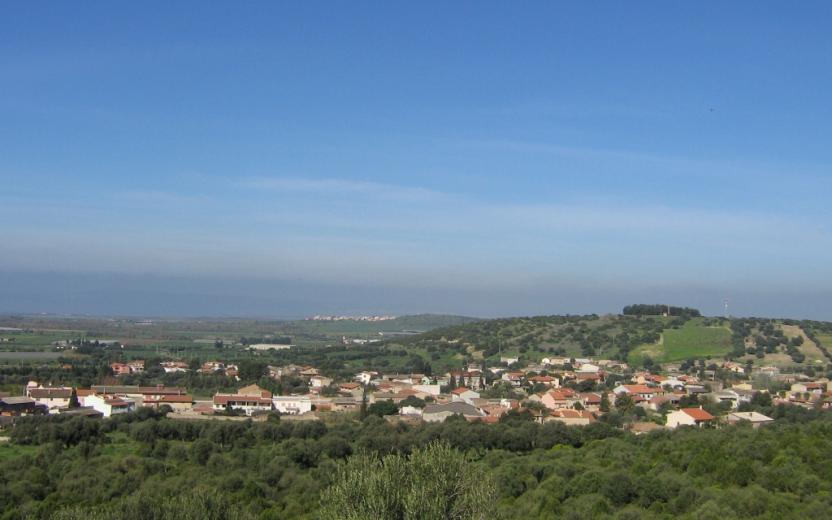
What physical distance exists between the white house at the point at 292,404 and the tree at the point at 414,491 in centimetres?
3418

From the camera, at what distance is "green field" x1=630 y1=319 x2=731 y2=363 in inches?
2891

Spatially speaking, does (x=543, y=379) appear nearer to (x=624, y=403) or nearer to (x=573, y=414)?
(x=624, y=403)

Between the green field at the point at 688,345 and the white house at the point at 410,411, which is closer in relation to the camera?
the white house at the point at 410,411

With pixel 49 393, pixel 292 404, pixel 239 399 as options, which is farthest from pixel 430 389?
pixel 49 393

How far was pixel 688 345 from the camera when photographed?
3022 inches

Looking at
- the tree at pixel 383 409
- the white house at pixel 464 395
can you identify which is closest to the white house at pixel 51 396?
the tree at pixel 383 409

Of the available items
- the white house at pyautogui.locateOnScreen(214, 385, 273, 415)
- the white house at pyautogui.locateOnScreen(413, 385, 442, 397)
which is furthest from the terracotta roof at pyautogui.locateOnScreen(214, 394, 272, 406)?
the white house at pyautogui.locateOnScreen(413, 385, 442, 397)

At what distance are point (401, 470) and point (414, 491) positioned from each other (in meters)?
1.19

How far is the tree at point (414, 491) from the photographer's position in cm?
1238

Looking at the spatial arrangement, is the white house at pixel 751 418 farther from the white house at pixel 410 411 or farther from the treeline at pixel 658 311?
the treeline at pixel 658 311

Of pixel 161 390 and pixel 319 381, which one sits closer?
pixel 161 390

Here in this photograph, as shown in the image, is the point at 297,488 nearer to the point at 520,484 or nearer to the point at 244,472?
the point at 244,472

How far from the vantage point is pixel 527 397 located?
5312 centimetres

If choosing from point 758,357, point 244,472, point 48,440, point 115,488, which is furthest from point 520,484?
point 758,357
